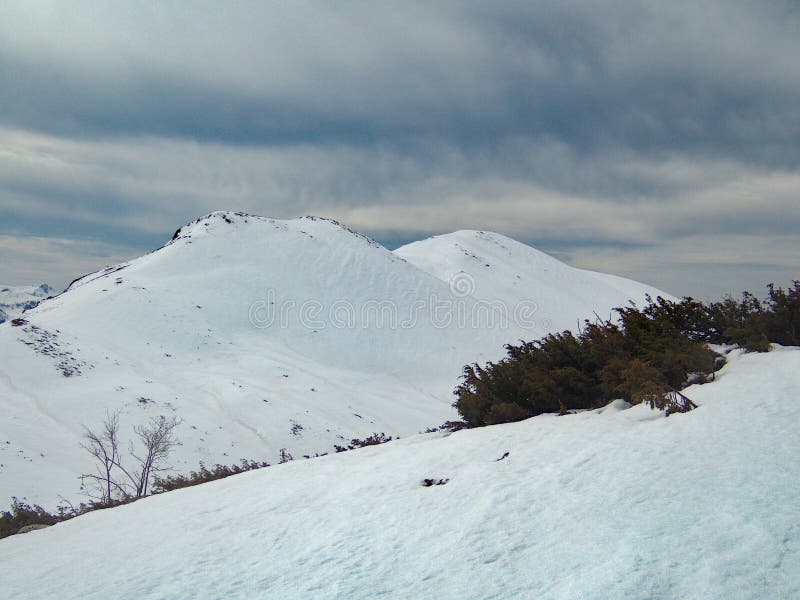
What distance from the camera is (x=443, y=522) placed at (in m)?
5.41

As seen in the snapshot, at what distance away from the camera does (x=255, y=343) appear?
155 ft

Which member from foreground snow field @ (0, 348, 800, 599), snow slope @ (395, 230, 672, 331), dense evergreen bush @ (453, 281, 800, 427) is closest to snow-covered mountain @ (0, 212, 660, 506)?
snow slope @ (395, 230, 672, 331)

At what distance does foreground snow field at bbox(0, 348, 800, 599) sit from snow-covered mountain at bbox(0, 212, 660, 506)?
14.1m

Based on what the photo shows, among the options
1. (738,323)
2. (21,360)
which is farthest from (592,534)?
(21,360)

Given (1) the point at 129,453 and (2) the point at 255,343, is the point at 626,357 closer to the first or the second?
(1) the point at 129,453

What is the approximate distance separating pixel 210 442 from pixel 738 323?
2229 cm

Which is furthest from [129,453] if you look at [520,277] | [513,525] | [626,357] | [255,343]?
[520,277]

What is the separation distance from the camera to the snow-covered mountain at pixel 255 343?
85.3ft

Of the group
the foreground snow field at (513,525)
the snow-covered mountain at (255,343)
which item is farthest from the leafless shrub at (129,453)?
the foreground snow field at (513,525)

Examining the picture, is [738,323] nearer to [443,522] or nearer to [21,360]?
[443,522]

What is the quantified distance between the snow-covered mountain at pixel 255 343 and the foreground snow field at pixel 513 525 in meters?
14.1

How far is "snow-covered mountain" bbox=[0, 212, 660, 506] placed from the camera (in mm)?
25984

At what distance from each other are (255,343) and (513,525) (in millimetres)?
44612

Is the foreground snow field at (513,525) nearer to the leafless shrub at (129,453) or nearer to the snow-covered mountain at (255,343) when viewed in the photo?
the leafless shrub at (129,453)
